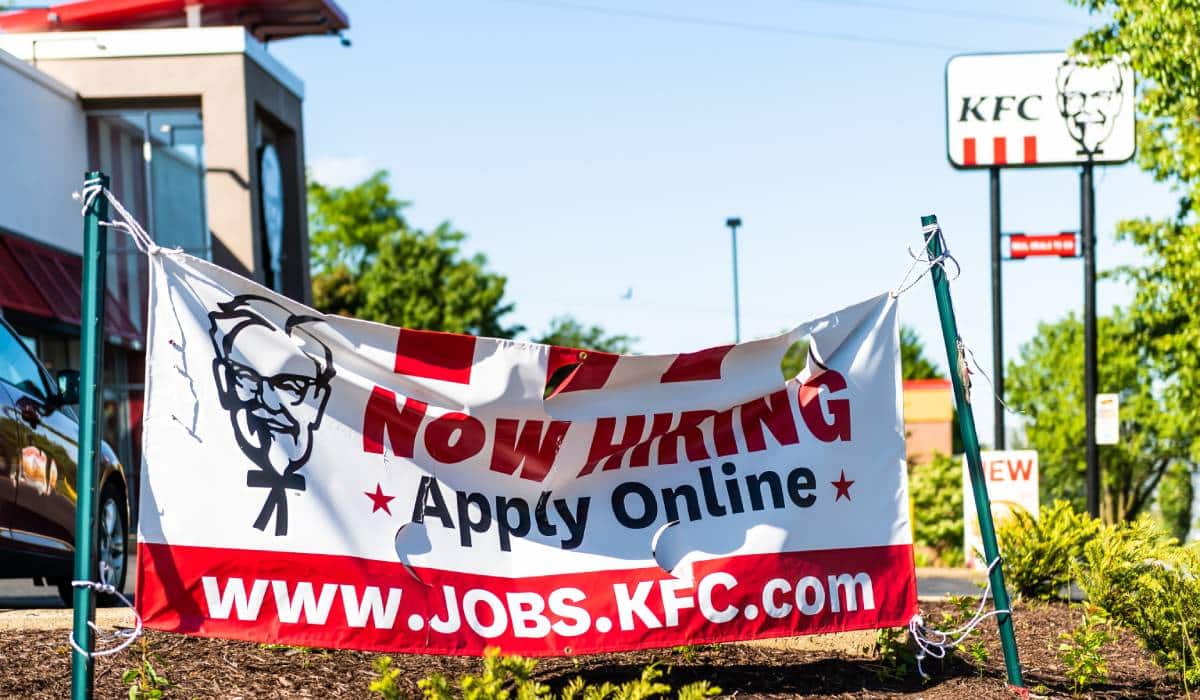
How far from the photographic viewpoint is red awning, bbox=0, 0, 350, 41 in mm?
32250

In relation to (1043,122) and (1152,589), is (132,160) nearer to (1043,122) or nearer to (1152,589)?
(1043,122)

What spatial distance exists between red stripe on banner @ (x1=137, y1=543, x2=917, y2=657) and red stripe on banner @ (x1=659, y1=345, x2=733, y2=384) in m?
0.73

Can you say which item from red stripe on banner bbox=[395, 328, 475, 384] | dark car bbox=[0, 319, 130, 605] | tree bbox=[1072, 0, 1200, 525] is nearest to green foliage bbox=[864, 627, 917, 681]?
red stripe on banner bbox=[395, 328, 475, 384]

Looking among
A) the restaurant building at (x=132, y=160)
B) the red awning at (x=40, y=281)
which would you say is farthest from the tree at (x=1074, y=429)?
the red awning at (x=40, y=281)

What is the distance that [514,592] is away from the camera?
18.6 ft

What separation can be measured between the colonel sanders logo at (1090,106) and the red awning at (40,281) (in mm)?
13153

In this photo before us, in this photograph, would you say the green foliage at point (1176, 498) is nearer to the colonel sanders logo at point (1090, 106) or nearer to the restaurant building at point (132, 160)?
the restaurant building at point (132, 160)

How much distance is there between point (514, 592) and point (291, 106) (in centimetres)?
2668

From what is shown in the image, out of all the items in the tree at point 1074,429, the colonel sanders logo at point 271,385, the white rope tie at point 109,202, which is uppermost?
the white rope tie at point 109,202

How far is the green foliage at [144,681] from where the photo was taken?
5.36m

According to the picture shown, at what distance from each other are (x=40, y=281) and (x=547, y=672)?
1847 centimetres

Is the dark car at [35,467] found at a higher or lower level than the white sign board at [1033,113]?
lower

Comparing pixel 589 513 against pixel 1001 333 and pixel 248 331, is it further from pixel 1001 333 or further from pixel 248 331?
pixel 1001 333

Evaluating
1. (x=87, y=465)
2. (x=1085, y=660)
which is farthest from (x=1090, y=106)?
(x=87, y=465)
